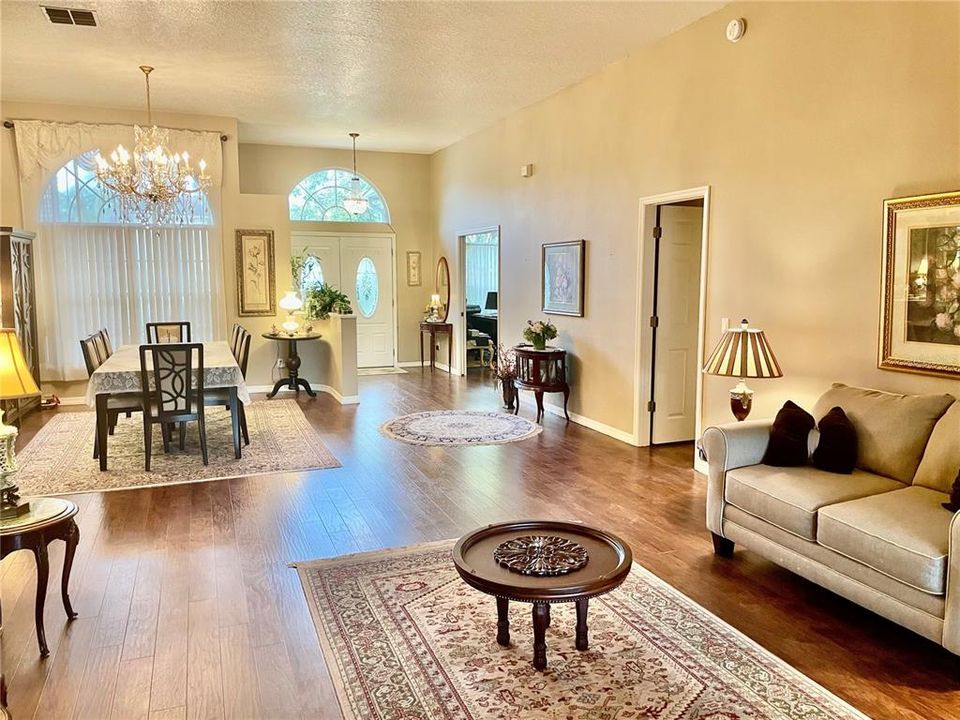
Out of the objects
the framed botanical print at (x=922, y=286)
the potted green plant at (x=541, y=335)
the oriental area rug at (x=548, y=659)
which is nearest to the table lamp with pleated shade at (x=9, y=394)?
the oriental area rug at (x=548, y=659)

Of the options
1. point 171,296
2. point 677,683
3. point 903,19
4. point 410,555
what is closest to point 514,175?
point 171,296

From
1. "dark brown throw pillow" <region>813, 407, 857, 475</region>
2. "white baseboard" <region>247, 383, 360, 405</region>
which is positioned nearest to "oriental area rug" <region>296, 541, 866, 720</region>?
"dark brown throw pillow" <region>813, 407, 857, 475</region>

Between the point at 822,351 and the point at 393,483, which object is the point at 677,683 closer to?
the point at 822,351

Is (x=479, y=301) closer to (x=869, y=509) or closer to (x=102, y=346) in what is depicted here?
(x=102, y=346)

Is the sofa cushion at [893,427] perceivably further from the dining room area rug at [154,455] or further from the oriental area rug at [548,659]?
the dining room area rug at [154,455]

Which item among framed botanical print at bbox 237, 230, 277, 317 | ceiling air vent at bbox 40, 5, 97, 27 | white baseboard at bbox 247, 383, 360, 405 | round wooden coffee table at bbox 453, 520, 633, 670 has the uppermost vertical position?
ceiling air vent at bbox 40, 5, 97, 27

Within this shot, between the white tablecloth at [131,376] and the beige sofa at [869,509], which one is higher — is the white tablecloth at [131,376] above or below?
above

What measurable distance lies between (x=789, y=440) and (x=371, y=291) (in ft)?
26.3

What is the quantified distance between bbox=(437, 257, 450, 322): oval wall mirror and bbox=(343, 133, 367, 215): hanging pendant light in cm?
143

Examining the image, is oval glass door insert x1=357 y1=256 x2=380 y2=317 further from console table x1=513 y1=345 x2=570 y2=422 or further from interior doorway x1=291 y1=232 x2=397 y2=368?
console table x1=513 y1=345 x2=570 y2=422

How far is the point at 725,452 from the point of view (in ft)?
11.4

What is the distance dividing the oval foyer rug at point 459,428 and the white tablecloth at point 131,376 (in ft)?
5.01

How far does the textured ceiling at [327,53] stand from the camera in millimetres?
4727

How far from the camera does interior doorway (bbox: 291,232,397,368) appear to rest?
33.3 feet
